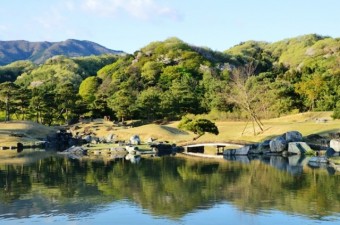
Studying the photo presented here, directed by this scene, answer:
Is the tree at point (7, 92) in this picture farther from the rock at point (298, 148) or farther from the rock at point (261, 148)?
the rock at point (298, 148)

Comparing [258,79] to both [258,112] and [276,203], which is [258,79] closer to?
[258,112]

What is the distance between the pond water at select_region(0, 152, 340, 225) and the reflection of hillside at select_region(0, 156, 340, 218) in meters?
0.03

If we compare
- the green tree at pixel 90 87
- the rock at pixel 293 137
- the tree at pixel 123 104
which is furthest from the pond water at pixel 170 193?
the green tree at pixel 90 87

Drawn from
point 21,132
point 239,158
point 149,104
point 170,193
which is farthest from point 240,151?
point 149,104

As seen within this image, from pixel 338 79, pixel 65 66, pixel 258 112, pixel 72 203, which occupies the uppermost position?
pixel 65 66

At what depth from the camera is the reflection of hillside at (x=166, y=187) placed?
16.8m

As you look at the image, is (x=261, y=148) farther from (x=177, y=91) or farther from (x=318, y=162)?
(x=177, y=91)

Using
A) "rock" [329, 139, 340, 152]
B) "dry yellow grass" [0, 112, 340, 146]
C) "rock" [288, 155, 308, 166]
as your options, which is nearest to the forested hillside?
"dry yellow grass" [0, 112, 340, 146]

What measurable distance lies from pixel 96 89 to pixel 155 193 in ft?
222

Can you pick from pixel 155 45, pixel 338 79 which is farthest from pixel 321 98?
pixel 155 45

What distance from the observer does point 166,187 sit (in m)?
21.4

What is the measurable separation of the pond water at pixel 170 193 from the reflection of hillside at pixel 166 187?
0.03 metres

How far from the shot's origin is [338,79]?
5828 cm

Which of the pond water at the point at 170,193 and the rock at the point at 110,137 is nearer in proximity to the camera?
the pond water at the point at 170,193
